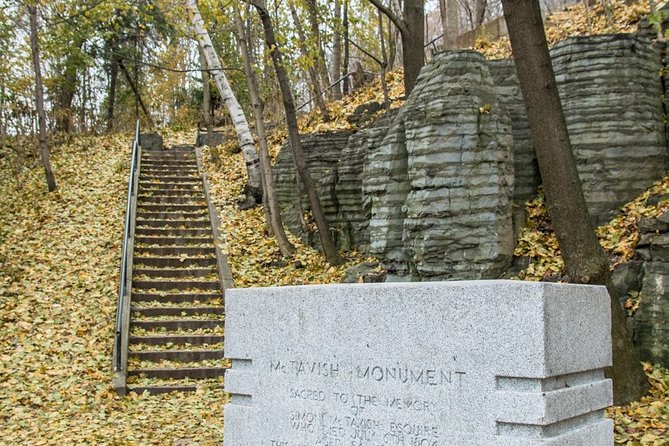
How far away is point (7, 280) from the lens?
1333 centimetres

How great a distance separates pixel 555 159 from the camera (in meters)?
7.39

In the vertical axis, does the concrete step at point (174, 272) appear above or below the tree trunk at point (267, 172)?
below

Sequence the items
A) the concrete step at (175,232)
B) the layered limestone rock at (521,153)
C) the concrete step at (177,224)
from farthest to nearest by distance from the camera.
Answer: the concrete step at (177,224)
the concrete step at (175,232)
the layered limestone rock at (521,153)

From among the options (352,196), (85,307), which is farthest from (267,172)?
(85,307)

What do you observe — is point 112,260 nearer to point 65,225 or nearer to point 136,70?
point 65,225

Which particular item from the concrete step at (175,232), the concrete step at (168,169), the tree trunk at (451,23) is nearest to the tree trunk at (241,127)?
the concrete step at (175,232)

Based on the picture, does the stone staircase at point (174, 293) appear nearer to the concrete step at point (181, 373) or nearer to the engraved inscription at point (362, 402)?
the concrete step at point (181, 373)

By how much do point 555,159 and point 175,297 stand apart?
7717 millimetres

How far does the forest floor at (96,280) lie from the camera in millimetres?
8225

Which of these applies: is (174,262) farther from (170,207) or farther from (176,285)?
(170,207)

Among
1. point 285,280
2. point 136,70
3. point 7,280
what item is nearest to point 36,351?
point 7,280

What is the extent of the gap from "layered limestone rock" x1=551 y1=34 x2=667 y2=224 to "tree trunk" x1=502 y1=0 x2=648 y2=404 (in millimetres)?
2745

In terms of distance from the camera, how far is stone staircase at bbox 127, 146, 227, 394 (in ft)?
34.6

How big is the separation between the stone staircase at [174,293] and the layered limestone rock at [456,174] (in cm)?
359
